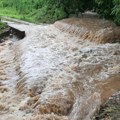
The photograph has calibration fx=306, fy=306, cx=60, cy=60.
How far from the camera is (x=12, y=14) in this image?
27.3 metres

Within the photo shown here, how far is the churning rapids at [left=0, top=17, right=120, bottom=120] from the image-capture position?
23.7 feet

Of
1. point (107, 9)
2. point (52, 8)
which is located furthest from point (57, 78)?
point (52, 8)

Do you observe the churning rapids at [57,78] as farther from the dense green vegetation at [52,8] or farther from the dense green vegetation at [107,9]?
the dense green vegetation at [52,8]

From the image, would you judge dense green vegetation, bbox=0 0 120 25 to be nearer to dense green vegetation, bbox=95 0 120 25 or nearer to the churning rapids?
dense green vegetation, bbox=95 0 120 25

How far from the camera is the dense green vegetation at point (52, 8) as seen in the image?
615 inches

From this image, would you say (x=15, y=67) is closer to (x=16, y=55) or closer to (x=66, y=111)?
(x=16, y=55)

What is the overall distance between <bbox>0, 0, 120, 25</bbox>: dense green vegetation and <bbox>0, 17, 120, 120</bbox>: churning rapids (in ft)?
8.36

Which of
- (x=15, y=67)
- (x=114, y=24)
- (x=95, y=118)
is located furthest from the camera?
(x=114, y=24)

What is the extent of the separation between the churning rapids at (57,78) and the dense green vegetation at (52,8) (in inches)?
100

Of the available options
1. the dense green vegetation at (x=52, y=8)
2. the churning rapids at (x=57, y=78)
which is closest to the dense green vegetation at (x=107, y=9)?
the dense green vegetation at (x=52, y=8)

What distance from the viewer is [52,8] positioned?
75.5 ft

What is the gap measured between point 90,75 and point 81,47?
141 inches

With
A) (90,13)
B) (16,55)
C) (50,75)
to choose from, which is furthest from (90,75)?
(90,13)

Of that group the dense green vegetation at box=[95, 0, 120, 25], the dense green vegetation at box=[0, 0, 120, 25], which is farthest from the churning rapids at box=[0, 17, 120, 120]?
the dense green vegetation at box=[0, 0, 120, 25]
